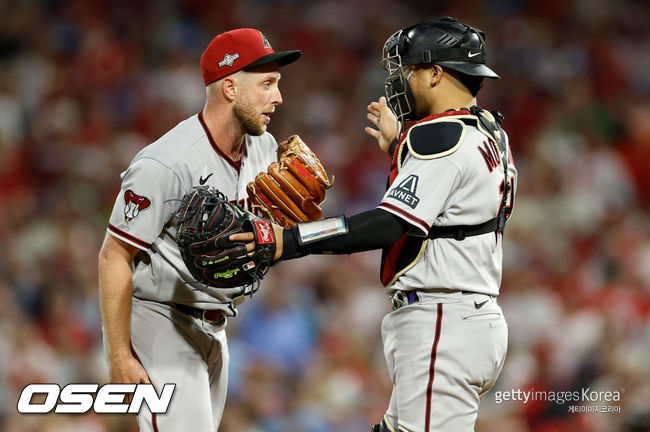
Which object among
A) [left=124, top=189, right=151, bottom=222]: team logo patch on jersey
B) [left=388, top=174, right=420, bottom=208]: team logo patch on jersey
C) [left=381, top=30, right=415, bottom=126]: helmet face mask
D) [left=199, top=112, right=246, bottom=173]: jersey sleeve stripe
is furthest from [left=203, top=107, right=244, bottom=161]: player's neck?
[left=388, top=174, right=420, bottom=208]: team logo patch on jersey

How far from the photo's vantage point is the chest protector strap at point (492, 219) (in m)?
2.76

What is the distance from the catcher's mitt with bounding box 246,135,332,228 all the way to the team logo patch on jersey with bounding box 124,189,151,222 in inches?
17.0

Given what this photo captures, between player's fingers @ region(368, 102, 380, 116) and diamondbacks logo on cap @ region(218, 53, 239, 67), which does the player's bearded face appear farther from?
player's fingers @ region(368, 102, 380, 116)

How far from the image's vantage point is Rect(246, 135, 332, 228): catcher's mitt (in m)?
3.01

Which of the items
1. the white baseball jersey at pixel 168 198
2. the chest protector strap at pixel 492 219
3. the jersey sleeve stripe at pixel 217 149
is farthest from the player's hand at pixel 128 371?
the chest protector strap at pixel 492 219

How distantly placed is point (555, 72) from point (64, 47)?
487cm

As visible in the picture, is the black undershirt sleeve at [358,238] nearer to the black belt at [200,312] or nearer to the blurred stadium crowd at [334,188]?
the black belt at [200,312]

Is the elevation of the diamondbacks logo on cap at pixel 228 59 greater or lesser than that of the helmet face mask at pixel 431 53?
greater

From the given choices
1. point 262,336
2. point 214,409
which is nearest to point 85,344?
point 262,336

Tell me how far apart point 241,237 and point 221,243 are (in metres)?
0.07

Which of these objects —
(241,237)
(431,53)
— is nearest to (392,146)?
(431,53)

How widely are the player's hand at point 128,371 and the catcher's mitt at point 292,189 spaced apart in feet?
2.45

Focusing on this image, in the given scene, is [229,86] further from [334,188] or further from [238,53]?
[334,188]

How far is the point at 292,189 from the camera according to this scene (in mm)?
3002
